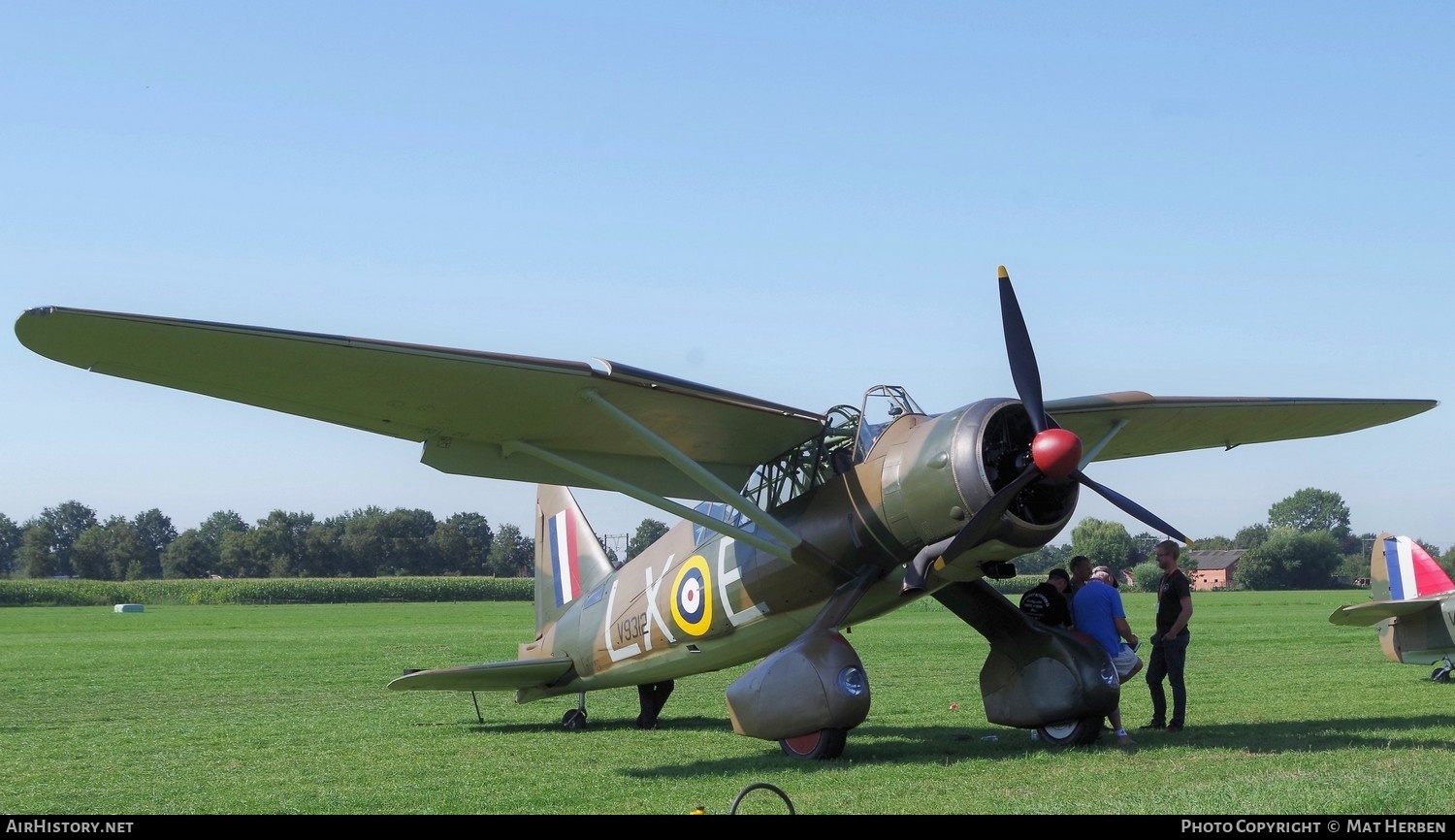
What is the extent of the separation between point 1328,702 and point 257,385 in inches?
449

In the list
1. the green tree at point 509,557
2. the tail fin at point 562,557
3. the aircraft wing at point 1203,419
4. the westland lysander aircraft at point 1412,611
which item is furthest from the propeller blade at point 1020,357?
the green tree at point 509,557

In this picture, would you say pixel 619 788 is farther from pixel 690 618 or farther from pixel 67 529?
pixel 67 529

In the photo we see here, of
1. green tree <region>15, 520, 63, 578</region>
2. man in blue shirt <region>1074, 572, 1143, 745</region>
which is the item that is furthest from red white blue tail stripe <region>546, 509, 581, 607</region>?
green tree <region>15, 520, 63, 578</region>

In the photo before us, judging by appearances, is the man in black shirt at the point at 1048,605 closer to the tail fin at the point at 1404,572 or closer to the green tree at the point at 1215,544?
the tail fin at the point at 1404,572

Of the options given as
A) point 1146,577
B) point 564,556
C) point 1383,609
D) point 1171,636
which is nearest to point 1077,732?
point 1171,636

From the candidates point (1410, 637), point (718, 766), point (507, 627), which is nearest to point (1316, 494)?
point (507, 627)

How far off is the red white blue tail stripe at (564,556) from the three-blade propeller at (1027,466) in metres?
5.75

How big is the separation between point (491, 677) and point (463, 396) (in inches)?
172

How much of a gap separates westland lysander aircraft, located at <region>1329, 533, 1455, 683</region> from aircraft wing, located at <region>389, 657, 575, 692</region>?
1007 cm

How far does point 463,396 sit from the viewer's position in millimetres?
9531

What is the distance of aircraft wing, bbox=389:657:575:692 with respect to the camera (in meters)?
12.2

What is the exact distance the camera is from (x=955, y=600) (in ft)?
36.7

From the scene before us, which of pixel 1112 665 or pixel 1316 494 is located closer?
pixel 1112 665

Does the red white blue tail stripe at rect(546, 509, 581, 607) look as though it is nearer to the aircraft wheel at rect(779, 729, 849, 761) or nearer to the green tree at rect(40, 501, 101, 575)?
the aircraft wheel at rect(779, 729, 849, 761)
